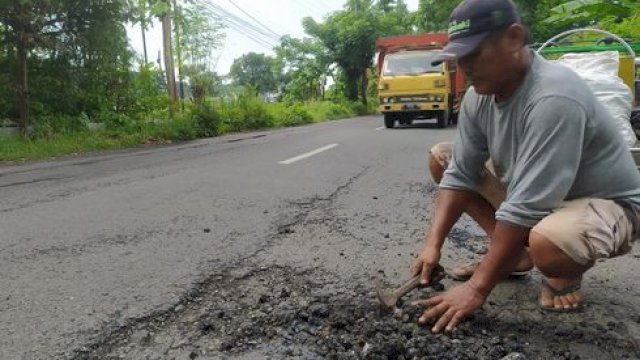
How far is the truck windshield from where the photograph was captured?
46.1 ft

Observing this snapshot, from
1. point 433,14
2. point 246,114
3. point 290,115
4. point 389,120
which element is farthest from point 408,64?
point 433,14


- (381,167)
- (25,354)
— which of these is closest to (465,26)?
(25,354)

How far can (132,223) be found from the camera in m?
3.72

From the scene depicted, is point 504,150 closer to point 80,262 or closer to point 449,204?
point 449,204

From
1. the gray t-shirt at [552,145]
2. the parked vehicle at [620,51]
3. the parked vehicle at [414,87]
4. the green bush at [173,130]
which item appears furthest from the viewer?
the parked vehicle at [414,87]

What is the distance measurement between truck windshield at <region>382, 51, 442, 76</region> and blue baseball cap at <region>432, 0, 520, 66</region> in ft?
41.0

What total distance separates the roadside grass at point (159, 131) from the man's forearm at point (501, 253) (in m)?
8.07

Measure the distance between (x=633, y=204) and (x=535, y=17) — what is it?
23135 mm

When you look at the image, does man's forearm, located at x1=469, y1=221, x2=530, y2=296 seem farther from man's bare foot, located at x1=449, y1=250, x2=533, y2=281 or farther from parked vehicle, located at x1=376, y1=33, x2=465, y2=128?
parked vehicle, located at x1=376, y1=33, x2=465, y2=128

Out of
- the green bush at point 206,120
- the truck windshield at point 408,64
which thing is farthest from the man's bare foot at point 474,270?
the truck windshield at point 408,64

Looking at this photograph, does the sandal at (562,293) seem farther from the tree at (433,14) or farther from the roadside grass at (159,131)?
the tree at (433,14)

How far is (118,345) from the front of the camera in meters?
1.93

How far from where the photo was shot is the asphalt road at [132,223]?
7.37ft

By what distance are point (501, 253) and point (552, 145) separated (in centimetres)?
38
